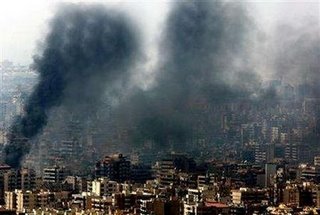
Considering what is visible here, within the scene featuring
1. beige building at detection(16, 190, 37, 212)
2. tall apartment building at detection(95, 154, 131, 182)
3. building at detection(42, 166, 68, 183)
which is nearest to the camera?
beige building at detection(16, 190, 37, 212)

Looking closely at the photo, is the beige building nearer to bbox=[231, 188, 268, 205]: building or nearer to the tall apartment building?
bbox=[231, 188, 268, 205]: building

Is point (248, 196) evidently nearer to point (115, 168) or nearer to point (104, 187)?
point (104, 187)

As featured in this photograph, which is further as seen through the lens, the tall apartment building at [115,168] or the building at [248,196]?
the tall apartment building at [115,168]

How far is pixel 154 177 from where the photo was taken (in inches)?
783

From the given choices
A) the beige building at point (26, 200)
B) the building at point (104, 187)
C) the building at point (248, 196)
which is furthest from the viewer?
the building at point (104, 187)

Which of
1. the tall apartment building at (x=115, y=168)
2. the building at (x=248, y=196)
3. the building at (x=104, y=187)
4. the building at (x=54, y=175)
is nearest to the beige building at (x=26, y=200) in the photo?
the building at (x=104, y=187)

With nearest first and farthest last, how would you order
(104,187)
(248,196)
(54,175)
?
(248,196) → (104,187) → (54,175)

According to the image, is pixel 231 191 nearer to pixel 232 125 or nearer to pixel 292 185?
pixel 292 185

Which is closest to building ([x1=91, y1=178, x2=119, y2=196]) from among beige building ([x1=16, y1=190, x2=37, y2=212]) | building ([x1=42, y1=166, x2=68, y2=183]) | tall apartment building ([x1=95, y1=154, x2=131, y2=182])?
beige building ([x1=16, y1=190, x2=37, y2=212])

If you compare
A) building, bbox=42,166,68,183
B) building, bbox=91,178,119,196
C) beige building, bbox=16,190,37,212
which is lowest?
beige building, bbox=16,190,37,212

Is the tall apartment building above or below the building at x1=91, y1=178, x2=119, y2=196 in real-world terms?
above

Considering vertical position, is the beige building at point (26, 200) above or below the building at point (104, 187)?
below

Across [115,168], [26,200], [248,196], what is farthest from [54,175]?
[248,196]

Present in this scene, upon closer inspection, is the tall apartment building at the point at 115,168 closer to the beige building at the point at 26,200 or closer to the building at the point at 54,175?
the building at the point at 54,175
